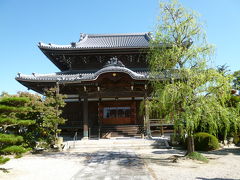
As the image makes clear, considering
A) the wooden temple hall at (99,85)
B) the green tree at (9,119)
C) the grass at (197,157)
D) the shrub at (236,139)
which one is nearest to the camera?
the green tree at (9,119)

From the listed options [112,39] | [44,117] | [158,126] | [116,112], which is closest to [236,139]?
[158,126]

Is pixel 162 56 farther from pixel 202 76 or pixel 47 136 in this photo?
pixel 47 136

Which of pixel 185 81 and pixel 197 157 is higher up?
pixel 185 81

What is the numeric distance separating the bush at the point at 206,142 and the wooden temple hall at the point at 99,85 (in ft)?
16.4

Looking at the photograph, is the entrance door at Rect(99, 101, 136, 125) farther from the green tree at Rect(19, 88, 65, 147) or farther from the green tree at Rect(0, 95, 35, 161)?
the green tree at Rect(0, 95, 35, 161)

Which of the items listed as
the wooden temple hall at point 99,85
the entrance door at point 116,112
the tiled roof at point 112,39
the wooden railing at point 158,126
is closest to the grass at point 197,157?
the wooden temple hall at point 99,85

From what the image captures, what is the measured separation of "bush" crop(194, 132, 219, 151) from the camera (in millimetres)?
11703

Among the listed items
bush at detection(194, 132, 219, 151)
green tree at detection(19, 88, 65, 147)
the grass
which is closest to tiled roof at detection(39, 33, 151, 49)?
green tree at detection(19, 88, 65, 147)

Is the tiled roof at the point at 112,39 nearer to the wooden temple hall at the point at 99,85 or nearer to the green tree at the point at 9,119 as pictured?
the wooden temple hall at the point at 99,85

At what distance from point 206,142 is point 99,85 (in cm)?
869

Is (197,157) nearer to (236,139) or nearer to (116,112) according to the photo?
(236,139)

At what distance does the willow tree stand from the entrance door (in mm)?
9102

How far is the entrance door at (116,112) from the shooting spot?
708 inches

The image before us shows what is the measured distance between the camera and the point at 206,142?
1180 cm
